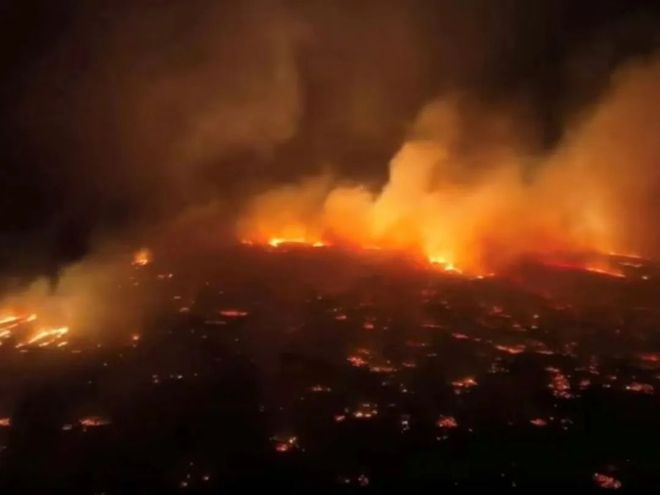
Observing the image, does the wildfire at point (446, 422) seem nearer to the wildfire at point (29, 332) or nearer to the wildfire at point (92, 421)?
the wildfire at point (92, 421)

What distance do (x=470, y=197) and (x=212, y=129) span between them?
14859 millimetres

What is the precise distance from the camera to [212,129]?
127 feet

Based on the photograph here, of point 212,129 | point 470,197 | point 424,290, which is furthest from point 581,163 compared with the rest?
point 212,129

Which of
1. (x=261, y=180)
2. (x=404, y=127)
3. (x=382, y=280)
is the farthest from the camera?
(x=404, y=127)

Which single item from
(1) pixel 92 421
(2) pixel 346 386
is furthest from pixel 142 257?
(2) pixel 346 386

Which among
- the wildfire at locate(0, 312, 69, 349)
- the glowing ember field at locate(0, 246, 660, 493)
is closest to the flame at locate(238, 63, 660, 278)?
the glowing ember field at locate(0, 246, 660, 493)

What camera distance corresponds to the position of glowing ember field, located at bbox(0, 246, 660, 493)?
14.0 meters

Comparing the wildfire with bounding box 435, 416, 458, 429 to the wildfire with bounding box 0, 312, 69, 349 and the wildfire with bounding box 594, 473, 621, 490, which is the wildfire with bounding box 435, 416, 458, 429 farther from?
the wildfire with bounding box 0, 312, 69, 349

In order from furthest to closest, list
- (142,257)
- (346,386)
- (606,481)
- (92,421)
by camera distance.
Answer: (142,257) → (346,386) → (92,421) → (606,481)

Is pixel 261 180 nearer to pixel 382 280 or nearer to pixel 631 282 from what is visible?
pixel 382 280

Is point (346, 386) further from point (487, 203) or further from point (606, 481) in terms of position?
point (487, 203)

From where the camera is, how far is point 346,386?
56.4ft

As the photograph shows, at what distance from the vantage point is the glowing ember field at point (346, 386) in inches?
551

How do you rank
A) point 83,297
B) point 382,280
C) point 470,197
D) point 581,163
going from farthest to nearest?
1. point 581,163
2. point 470,197
3. point 382,280
4. point 83,297
